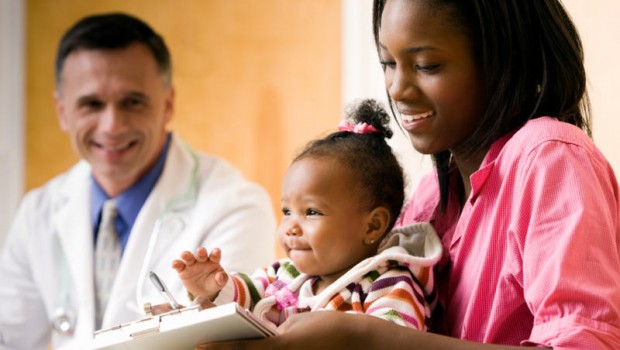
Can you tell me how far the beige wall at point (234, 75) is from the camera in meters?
3.11

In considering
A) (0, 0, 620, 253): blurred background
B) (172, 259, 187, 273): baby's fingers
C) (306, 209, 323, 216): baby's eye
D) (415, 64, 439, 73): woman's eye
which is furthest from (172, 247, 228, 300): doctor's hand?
(0, 0, 620, 253): blurred background

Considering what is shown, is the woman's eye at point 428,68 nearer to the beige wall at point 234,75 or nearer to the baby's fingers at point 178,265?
the baby's fingers at point 178,265

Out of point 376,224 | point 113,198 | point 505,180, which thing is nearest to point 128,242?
point 113,198

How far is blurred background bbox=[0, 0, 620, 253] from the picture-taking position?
3.06m

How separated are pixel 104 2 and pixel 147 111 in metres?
1.04

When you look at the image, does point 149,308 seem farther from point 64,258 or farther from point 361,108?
point 64,258

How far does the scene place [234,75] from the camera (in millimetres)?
3258

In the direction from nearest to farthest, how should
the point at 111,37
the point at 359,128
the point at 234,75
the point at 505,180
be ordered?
1. the point at 505,180
2. the point at 359,128
3. the point at 111,37
4. the point at 234,75

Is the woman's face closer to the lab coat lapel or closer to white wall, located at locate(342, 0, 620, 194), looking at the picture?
white wall, located at locate(342, 0, 620, 194)

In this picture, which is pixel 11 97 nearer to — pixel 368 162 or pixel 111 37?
pixel 111 37

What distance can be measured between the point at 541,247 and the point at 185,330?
15.3 inches

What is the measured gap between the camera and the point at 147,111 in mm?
2516

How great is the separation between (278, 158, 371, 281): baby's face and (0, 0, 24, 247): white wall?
2.33 m

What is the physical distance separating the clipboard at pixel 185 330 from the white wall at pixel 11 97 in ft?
8.09
